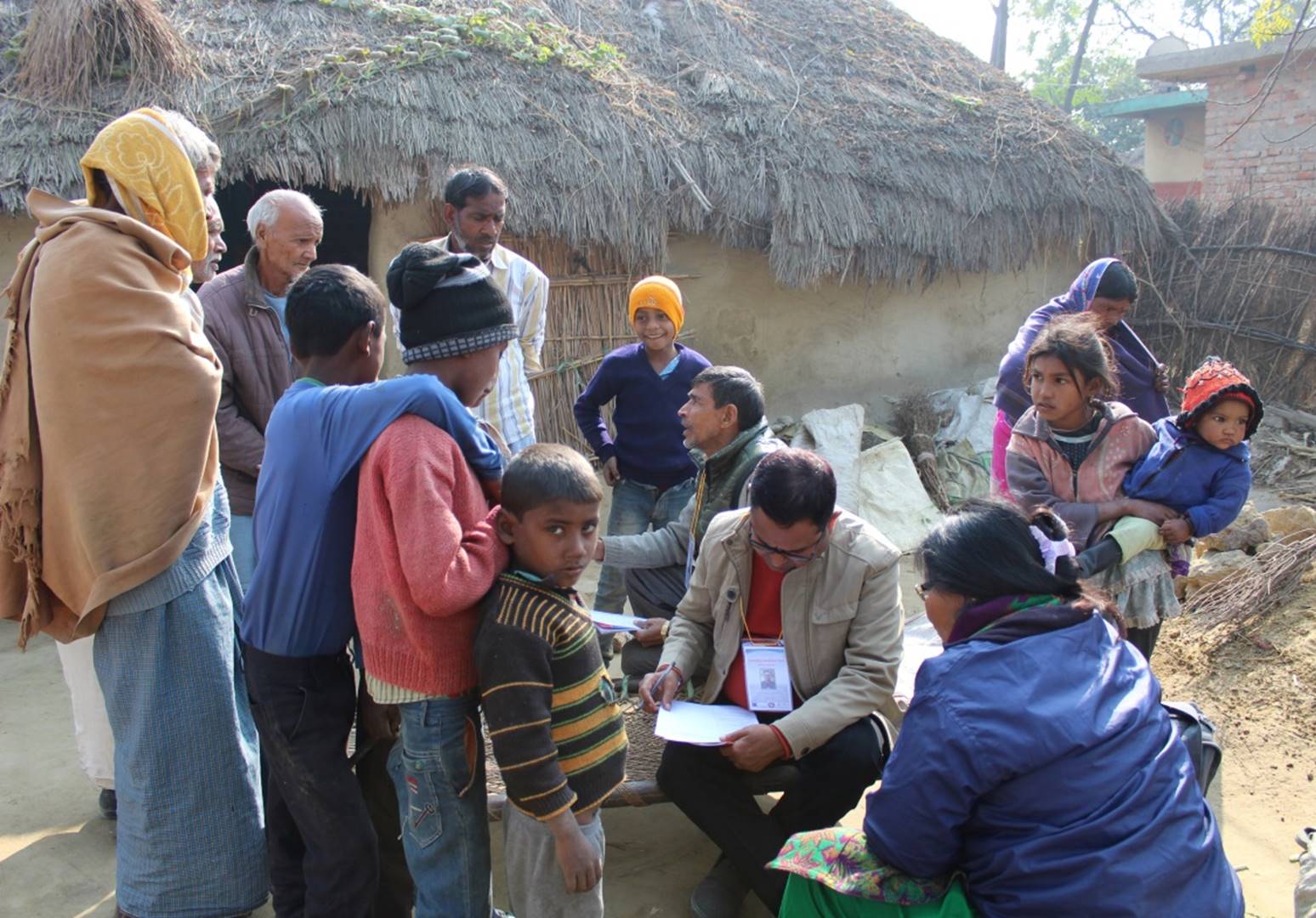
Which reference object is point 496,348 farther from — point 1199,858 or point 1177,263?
point 1177,263

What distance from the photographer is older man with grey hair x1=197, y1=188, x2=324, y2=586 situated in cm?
308

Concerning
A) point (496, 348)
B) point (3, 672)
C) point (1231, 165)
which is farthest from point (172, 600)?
point (1231, 165)

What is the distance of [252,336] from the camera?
3137 millimetres

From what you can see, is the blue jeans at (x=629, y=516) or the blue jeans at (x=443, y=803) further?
the blue jeans at (x=629, y=516)

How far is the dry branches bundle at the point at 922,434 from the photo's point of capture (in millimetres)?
7836

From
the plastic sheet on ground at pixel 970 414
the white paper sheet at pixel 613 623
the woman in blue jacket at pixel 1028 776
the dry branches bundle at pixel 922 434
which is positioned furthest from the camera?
the plastic sheet on ground at pixel 970 414

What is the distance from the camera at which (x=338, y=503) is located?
2.06 metres

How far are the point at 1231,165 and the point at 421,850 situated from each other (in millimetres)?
14125

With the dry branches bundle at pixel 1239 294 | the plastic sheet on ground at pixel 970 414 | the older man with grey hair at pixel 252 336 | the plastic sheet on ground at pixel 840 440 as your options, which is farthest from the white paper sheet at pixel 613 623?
the dry branches bundle at pixel 1239 294

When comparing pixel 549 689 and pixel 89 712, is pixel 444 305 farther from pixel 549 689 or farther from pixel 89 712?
pixel 89 712

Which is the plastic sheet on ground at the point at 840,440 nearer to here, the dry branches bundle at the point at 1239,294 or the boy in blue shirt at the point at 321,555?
the dry branches bundle at the point at 1239,294

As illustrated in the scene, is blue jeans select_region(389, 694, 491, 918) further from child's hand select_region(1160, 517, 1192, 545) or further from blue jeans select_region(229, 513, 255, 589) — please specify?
child's hand select_region(1160, 517, 1192, 545)

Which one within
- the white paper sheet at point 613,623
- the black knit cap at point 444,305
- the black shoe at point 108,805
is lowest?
the black shoe at point 108,805

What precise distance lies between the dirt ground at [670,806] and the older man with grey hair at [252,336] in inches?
39.6
